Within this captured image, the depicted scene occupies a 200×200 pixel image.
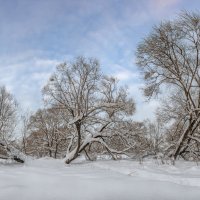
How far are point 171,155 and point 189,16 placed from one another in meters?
8.61

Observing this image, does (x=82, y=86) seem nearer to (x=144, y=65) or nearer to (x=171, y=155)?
(x=144, y=65)

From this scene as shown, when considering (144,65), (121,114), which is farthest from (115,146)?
(144,65)

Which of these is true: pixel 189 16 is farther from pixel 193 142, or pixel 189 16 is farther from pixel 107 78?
pixel 107 78

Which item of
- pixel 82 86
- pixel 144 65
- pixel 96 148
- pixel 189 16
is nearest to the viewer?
pixel 189 16

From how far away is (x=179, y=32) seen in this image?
18844 millimetres

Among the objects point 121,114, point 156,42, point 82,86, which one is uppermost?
point 156,42

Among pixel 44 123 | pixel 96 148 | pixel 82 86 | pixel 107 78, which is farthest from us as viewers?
pixel 44 123

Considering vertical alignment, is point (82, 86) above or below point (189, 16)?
below

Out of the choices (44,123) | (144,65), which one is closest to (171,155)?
(144,65)

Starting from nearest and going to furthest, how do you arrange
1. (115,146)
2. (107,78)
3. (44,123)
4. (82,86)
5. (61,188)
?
(61,188) < (115,146) < (82,86) < (107,78) < (44,123)

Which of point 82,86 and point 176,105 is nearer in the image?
point 176,105

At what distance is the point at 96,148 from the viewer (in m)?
25.0

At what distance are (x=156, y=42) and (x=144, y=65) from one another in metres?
1.71

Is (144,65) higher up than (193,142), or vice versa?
(144,65)
